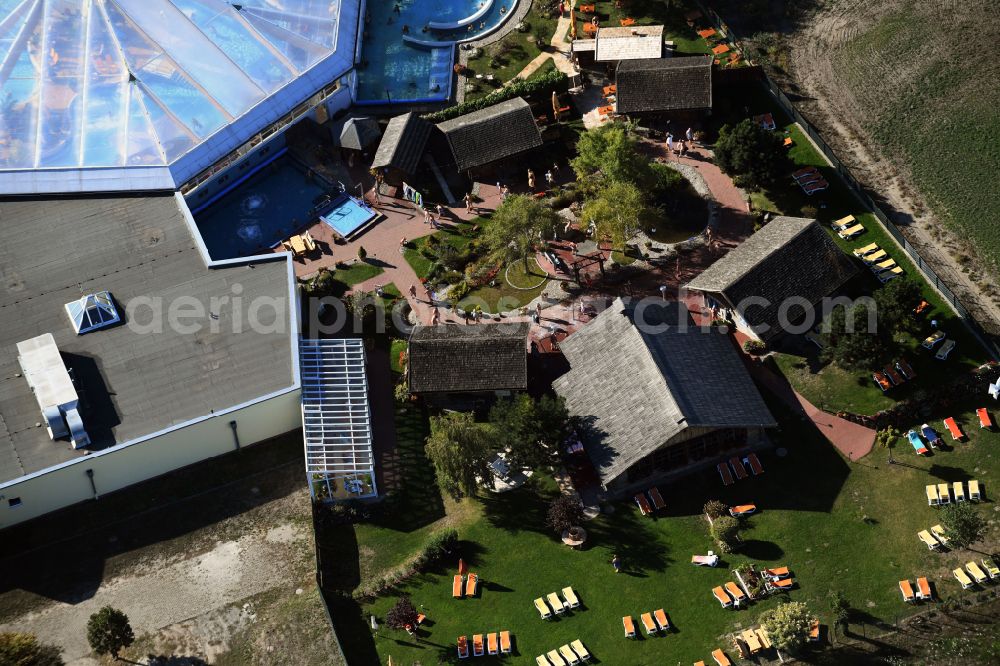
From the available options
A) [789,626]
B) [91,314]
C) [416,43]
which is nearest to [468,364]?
[91,314]

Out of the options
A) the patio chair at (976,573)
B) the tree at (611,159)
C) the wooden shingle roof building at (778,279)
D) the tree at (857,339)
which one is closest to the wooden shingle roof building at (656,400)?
the wooden shingle roof building at (778,279)

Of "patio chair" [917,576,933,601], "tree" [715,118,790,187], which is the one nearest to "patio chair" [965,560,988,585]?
"patio chair" [917,576,933,601]

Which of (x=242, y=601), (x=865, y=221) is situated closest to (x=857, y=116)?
(x=865, y=221)

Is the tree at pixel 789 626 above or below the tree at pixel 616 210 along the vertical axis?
below

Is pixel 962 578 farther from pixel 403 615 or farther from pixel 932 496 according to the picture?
pixel 403 615

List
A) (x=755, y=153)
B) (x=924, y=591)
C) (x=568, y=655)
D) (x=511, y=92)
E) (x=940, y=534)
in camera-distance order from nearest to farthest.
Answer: (x=568, y=655)
(x=924, y=591)
(x=940, y=534)
(x=755, y=153)
(x=511, y=92)

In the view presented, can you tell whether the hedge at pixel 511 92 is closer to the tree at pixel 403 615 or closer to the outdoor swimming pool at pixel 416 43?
the outdoor swimming pool at pixel 416 43
